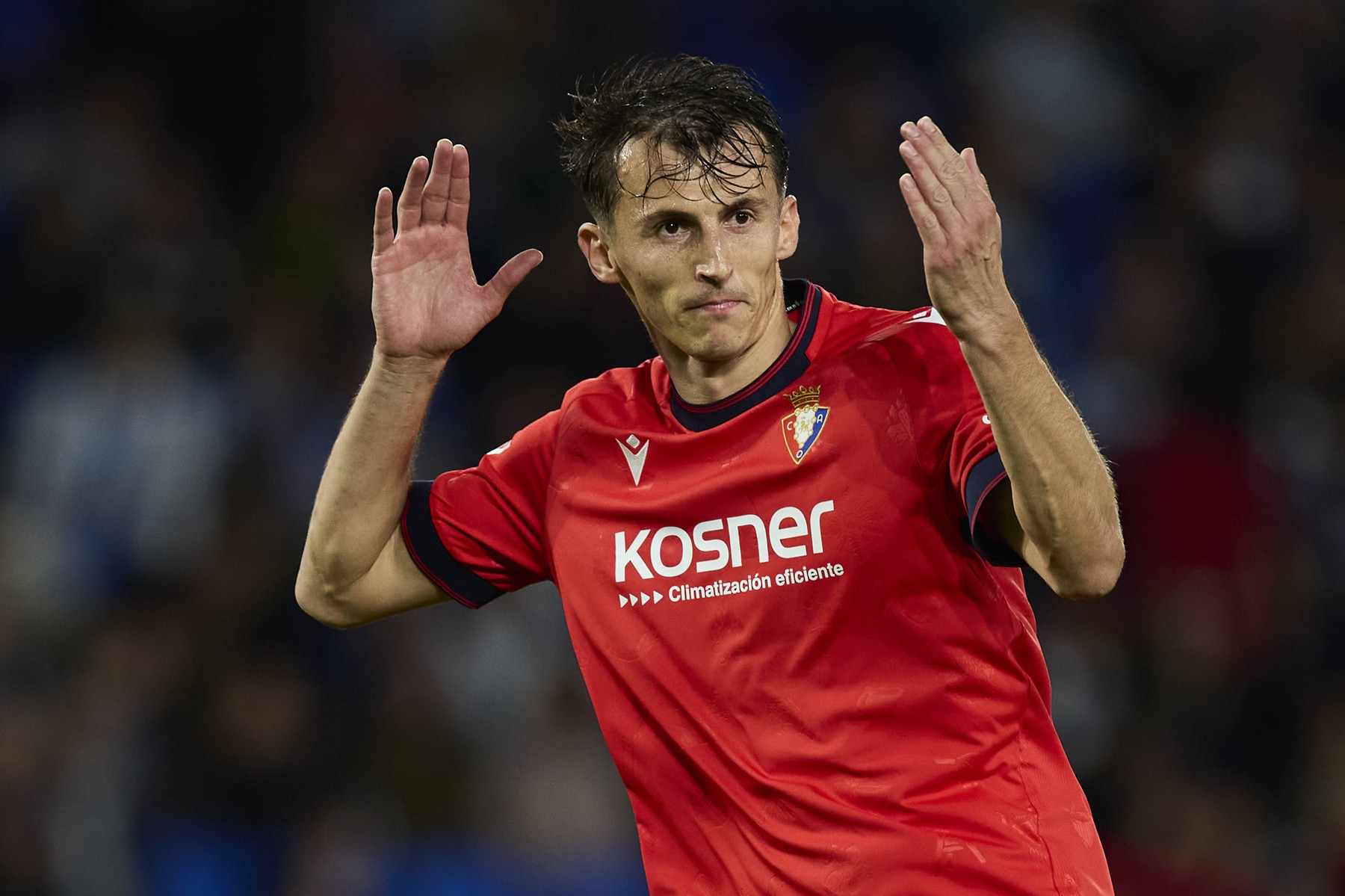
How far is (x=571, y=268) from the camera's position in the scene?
29.1 ft

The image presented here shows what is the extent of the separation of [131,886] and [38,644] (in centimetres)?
126

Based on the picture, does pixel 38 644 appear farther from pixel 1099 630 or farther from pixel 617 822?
pixel 1099 630

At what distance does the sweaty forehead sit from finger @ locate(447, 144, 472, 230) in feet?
1.26

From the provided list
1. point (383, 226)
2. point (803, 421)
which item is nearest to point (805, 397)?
point (803, 421)

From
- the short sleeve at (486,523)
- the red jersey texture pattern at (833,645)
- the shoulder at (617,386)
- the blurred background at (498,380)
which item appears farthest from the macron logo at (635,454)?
the blurred background at (498,380)

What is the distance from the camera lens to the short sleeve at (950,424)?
3109 millimetres

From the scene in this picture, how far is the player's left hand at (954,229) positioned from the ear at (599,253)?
948mm

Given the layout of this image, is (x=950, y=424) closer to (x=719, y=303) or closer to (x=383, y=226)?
(x=719, y=303)

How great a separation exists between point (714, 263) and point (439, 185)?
0.75m

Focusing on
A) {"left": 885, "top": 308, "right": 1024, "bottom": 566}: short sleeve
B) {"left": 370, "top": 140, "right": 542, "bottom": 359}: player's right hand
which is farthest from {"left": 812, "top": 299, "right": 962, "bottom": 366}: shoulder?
{"left": 370, "top": 140, "right": 542, "bottom": 359}: player's right hand

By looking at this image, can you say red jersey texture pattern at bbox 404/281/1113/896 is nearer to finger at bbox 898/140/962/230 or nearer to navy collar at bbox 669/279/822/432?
navy collar at bbox 669/279/822/432

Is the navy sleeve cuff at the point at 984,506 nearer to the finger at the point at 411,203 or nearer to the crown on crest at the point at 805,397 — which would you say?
the crown on crest at the point at 805,397

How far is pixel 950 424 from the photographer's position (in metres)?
3.28

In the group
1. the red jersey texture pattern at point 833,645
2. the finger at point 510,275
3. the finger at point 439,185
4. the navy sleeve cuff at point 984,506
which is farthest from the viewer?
the finger at point 510,275
